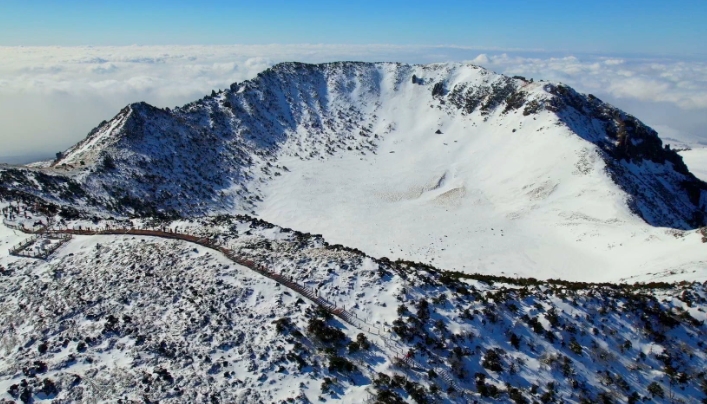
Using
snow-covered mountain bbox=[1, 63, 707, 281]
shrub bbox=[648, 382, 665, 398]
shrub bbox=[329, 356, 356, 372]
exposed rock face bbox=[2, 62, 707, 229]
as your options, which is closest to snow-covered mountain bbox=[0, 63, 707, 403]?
shrub bbox=[648, 382, 665, 398]

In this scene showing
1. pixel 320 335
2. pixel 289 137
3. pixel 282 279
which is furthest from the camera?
pixel 289 137

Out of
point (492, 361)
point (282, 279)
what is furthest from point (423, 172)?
point (492, 361)

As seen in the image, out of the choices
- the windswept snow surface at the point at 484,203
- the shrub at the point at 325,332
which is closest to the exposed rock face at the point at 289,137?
the windswept snow surface at the point at 484,203

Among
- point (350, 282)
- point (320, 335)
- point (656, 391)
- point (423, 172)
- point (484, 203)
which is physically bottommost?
point (484, 203)

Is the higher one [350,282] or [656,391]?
[350,282]

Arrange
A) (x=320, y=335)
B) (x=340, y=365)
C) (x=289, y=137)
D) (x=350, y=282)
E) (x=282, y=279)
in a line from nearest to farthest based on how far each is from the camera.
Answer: (x=340, y=365)
(x=320, y=335)
(x=350, y=282)
(x=282, y=279)
(x=289, y=137)

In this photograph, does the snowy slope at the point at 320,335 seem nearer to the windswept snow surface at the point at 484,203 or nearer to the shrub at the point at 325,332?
the shrub at the point at 325,332

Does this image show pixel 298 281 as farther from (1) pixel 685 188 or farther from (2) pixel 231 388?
(1) pixel 685 188

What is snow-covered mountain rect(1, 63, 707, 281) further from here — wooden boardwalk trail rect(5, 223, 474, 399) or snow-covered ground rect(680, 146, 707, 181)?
snow-covered ground rect(680, 146, 707, 181)

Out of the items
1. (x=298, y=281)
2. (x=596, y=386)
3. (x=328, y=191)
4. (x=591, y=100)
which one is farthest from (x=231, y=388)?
(x=591, y=100)

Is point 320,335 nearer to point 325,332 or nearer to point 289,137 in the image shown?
point 325,332
